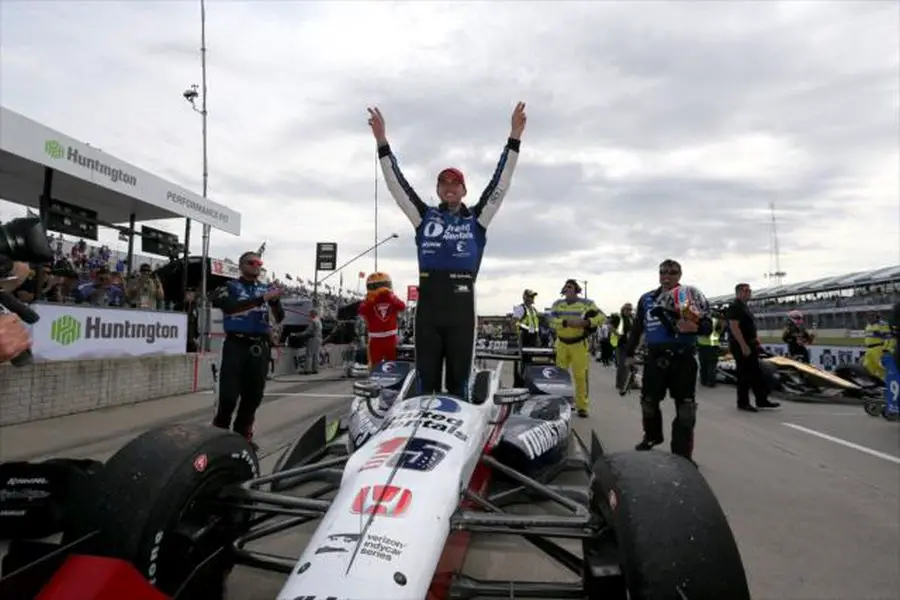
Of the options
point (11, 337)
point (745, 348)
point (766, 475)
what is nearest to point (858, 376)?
point (745, 348)

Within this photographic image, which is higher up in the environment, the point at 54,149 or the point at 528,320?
the point at 54,149

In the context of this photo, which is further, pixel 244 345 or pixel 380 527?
pixel 244 345

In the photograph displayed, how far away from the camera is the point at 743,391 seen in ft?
30.5

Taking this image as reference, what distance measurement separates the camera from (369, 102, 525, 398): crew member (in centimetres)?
369

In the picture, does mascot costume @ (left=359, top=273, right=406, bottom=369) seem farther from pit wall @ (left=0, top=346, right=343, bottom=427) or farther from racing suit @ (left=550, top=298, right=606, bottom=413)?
pit wall @ (left=0, top=346, right=343, bottom=427)

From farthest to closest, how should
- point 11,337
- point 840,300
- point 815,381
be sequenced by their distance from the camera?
1. point 840,300
2. point 815,381
3. point 11,337

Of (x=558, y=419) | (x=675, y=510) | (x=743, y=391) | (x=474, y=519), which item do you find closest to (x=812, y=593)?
(x=675, y=510)

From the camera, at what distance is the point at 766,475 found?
16.9 ft

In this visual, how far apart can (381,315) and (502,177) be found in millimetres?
4569

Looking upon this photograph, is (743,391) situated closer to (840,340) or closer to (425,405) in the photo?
(425,405)

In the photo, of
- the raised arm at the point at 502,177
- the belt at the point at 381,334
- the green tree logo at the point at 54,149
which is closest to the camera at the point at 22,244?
the raised arm at the point at 502,177

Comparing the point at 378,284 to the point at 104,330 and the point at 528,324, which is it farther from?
the point at 104,330

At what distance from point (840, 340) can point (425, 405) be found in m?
17.0

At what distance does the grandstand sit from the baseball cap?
51.7 feet
